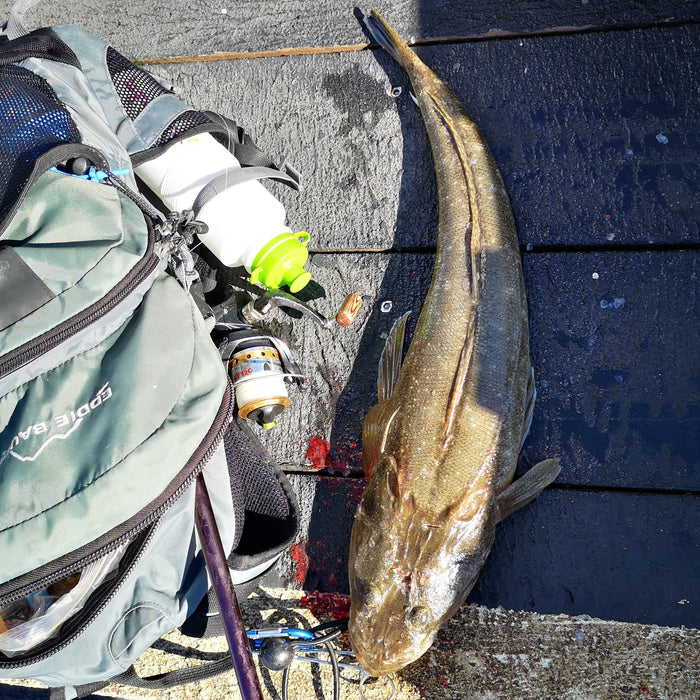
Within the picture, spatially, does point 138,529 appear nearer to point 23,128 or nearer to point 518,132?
point 23,128

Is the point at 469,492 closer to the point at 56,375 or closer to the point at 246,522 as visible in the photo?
the point at 246,522

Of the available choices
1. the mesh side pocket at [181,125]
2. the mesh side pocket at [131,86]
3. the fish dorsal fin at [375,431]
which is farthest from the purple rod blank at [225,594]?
the mesh side pocket at [131,86]

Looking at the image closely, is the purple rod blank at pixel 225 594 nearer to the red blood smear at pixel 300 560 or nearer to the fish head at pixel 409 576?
the fish head at pixel 409 576

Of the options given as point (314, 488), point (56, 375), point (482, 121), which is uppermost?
point (482, 121)

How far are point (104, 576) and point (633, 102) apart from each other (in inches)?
107

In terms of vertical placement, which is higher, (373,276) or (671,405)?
(373,276)

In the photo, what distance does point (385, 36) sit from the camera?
2961 millimetres

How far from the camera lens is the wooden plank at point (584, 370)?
8.18ft

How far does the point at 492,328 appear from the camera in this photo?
2.38 metres

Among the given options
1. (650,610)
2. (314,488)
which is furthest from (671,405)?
(314,488)

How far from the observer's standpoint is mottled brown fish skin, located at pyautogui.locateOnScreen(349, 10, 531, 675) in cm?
225

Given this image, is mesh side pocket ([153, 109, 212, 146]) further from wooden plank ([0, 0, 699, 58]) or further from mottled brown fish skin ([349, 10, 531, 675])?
mottled brown fish skin ([349, 10, 531, 675])

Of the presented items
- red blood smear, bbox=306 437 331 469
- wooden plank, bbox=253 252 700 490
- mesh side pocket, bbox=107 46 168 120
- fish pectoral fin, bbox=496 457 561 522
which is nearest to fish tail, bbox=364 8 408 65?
wooden plank, bbox=253 252 700 490

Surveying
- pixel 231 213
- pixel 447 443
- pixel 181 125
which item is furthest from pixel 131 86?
pixel 447 443
